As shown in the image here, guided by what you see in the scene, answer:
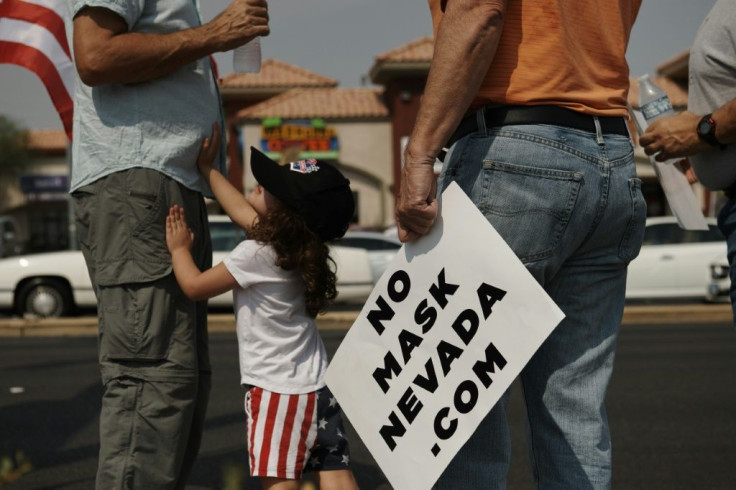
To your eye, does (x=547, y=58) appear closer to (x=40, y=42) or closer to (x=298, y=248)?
(x=298, y=248)

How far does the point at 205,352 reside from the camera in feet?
9.11

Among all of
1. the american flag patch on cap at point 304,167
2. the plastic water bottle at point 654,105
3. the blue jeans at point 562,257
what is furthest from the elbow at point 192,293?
the plastic water bottle at point 654,105

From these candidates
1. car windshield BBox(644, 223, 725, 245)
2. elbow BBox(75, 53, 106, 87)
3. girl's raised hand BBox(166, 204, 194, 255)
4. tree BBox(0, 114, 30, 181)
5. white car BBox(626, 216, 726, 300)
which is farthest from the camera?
tree BBox(0, 114, 30, 181)

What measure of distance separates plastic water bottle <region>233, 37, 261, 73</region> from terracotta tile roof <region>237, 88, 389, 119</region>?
91.6ft

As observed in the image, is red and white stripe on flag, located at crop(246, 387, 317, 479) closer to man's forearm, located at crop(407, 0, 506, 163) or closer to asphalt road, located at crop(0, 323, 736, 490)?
asphalt road, located at crop(0, 323, 736, 490)

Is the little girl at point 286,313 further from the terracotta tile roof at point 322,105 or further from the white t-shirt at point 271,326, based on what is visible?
the terracotta tile roof at point 322,105

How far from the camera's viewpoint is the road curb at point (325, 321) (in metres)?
10.9

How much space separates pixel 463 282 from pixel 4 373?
6.11 m

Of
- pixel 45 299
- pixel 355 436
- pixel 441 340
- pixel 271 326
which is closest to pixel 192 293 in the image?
pixel 271 326

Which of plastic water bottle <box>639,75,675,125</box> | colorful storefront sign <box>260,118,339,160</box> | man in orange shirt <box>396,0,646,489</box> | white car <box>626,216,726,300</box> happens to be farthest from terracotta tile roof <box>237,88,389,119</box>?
man in orange shirt <box>396,0,646,489</box>

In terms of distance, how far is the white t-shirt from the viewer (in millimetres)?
2660

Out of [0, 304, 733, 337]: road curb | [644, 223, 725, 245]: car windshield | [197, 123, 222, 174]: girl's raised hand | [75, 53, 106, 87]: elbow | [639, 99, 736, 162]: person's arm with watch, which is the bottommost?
[0, 304, 733, 337]: road curb

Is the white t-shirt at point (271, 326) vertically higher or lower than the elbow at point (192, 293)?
lower

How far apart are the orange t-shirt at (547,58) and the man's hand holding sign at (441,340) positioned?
26 centimetres
